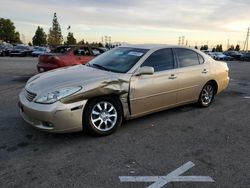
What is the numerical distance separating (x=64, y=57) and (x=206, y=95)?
19.1 ft

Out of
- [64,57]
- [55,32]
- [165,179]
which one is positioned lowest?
[165,179]

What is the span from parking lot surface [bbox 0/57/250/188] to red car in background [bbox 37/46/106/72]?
4.63 meters

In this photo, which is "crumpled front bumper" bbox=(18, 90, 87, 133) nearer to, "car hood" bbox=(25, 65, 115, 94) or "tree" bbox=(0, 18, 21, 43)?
"car hood" bbox=(25, 65, 115, 94)

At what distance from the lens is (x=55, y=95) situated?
13.9 ft

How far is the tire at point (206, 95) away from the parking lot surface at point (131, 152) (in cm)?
69

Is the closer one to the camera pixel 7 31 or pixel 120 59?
pixel 120 59

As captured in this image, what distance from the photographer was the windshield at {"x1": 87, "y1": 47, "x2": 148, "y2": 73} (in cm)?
515

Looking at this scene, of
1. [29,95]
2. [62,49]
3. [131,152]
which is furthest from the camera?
[62,49]

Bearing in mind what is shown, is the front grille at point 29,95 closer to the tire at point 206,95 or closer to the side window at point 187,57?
the side window at point 187,57

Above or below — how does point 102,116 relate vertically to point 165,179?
above

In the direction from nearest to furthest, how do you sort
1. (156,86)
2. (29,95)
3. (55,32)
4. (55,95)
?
(55,95) → (29,95) → (156,86) → (55,32)

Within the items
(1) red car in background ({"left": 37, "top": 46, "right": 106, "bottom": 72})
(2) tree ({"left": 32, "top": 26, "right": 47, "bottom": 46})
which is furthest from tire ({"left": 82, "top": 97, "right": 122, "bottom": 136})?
(2) tree ({"left": 32, "top": 26, "right": 47, "bottom": 46})

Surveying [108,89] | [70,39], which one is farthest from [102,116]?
[70,39]

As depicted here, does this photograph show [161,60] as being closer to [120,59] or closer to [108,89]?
[120,59]
